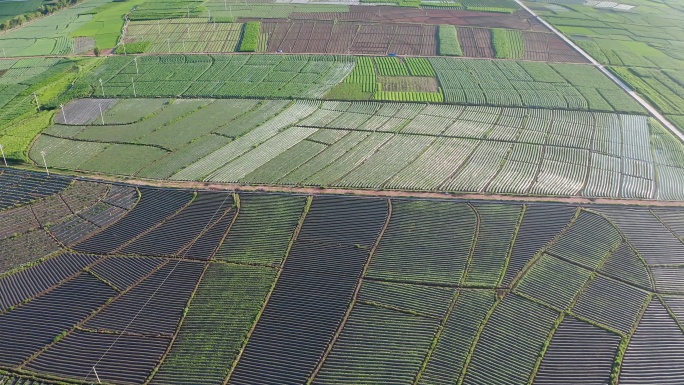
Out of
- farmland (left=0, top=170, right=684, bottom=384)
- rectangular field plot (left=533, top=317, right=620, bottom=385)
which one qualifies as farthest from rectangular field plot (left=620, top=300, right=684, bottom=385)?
rectangular field plot (left=533, top=317, right=620, bottom=385)

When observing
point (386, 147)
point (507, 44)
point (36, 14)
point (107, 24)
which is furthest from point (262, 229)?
point (36, 14)

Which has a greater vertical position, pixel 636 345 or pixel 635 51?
pixel 635 51

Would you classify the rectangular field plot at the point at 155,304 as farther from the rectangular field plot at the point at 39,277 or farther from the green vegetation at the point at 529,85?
the green vegetation at the point at 529,85

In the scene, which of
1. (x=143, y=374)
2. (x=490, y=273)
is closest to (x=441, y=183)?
(x=490, y=273)

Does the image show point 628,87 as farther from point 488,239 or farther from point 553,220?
point 488,239

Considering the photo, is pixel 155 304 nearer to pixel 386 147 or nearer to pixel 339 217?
pixel 339 217

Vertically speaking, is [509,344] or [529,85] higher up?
[529,85]

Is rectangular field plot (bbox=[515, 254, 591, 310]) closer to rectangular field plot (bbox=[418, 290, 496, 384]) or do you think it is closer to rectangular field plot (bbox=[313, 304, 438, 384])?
rectangular field plot (bbox=[418, 290, 496, 384])
